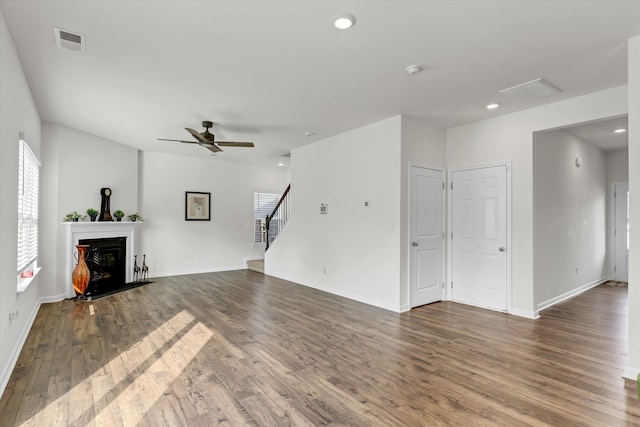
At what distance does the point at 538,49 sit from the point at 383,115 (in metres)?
2.12

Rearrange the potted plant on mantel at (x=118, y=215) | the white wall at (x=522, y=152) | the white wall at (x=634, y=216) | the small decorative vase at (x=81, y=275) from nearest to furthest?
the white wall at (x=634, y=216), the white wall at (x=522, y=152), the small decorative vase at (x=81, y=275), the potted plant on mantel at (x=118, y=215)

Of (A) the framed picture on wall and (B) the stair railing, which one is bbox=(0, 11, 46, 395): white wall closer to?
(A) the framed picture on wall

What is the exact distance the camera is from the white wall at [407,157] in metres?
4.75

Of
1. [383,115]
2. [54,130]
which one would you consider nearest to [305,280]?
[383,115]

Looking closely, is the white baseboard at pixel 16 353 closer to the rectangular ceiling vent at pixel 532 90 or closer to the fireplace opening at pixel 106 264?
the fireplace opening at pixel 106 264

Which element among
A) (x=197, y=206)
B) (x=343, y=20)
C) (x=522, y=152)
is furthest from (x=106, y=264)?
(x=522, y=152)

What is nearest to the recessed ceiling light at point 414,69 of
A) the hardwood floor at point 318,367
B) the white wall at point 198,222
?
the hardwood floor at point 318,367

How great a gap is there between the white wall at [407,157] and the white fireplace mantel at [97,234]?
17.4ft

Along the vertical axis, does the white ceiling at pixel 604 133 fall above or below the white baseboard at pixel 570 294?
above

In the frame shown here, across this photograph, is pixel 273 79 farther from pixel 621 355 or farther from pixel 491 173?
pixel 621 355

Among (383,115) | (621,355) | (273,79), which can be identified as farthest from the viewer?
(383,115)

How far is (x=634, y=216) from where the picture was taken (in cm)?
273

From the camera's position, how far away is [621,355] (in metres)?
3.21

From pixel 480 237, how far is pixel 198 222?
20.1 ft
